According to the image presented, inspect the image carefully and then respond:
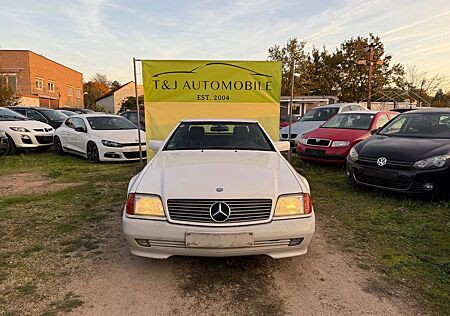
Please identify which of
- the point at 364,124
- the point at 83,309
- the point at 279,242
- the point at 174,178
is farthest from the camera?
the point at 364,124

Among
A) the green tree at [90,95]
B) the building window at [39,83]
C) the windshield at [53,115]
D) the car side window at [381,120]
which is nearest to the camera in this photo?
the car side window at [381,120]

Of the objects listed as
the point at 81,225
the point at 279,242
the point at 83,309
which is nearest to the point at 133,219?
the point at 83,309

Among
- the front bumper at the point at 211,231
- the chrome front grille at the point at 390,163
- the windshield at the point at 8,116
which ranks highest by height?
the windshield at the point at 8,116

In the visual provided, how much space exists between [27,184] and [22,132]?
163 inches

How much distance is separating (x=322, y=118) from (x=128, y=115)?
8.57m

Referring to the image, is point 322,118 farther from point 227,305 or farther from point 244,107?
point 227,305

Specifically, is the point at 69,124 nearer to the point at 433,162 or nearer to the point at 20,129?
the point at 20,129

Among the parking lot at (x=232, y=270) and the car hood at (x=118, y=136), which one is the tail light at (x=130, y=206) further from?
the car hood at (x=118, y=136)

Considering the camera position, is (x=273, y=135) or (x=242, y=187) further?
(x=273, y=135)

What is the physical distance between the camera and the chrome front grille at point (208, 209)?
2871 millimetres

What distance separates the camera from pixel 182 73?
7266mm

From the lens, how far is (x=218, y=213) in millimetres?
2855

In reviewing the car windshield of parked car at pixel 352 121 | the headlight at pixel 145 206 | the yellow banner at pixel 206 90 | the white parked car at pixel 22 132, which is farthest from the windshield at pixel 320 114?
the headlight at pixel 145 206

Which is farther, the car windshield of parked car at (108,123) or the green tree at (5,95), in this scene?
the green tree at (5,95)
